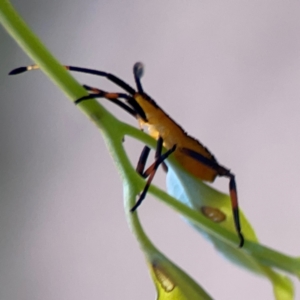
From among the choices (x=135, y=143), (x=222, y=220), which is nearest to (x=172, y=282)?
(x=222, y=220)

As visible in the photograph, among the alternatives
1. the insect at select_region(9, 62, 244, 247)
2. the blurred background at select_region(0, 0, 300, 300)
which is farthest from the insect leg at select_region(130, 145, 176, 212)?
the blurred background at select_region(0, 0, 300, 300)

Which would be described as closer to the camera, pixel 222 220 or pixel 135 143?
pixel 222 220

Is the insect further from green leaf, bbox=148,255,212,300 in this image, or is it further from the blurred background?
the blurred background

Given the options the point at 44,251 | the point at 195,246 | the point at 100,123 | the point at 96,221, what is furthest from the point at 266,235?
Answer: the point at 100,123

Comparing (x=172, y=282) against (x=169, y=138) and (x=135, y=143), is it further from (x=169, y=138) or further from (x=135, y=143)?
(x=135, y=143)

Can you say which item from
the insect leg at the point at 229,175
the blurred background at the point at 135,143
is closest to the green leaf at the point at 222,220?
the insect leg at the point at 229,175

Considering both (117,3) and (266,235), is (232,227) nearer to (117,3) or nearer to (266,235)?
(266,235)
